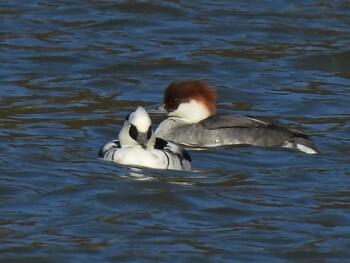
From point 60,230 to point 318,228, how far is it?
2.13 metres

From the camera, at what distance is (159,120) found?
17969 mm

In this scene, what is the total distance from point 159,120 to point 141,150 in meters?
3.49

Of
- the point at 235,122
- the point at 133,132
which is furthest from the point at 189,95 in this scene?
the point at 133,132

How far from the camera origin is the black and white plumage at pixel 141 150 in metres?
14.4

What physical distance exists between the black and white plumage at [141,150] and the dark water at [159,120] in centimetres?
12

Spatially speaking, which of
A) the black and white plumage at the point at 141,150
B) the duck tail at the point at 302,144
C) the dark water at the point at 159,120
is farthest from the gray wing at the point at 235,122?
the black and white plumage at the point at 141,150

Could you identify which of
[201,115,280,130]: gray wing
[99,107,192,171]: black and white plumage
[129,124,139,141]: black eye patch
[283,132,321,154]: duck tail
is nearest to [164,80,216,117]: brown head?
[201,115,280,130]: gray wing

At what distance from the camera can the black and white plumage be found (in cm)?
1443

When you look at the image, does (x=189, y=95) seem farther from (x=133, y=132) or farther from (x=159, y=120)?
(x=133, y=132)

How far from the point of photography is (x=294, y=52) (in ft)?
70.4

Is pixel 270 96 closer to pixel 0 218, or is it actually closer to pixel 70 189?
pixel 70 189

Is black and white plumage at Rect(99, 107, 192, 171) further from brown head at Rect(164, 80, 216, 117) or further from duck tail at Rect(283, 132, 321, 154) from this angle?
brown head at Rect(164, 80, 216, 117)

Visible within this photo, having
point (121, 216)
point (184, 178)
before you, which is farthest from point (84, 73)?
point (121, 216)

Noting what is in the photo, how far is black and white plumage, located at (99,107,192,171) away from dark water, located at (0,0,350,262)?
0.39ft
